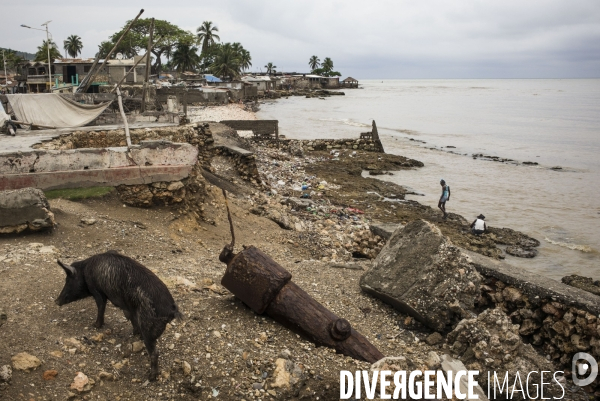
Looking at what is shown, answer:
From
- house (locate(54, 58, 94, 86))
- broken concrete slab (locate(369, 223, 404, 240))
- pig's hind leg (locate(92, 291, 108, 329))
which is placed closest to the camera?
pig's hind leg (locate(92, 291, 108, 329))

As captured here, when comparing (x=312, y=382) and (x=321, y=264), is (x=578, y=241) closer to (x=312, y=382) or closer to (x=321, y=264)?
(x=321, y=264)

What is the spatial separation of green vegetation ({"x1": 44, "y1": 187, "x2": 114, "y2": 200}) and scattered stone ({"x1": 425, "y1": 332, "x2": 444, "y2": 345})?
5.26m

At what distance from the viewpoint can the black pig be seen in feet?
12.3

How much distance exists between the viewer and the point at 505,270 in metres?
5.98

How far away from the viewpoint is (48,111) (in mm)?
12422

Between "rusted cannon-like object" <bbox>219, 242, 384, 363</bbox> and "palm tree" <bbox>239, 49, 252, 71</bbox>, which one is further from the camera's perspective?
"palm tree" <bbox>239, 49, 252, 71</bbox>

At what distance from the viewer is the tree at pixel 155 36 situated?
60125 millimetres

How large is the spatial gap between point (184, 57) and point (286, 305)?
69.5 m

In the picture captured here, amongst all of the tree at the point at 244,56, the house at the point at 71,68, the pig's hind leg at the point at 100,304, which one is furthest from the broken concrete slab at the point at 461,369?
the tree at the point at 244,56

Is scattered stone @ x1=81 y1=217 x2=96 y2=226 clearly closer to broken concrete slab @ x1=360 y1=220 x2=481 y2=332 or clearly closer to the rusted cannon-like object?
the rusted cannon-like object

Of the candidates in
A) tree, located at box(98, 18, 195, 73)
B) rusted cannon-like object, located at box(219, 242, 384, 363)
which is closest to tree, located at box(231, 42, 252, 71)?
tree, located at box(98, 18, 195, 73)

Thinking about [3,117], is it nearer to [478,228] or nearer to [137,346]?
[137,346]

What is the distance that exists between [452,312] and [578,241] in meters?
10.2

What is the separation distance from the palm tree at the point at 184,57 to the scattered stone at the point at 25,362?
68.6 meters
